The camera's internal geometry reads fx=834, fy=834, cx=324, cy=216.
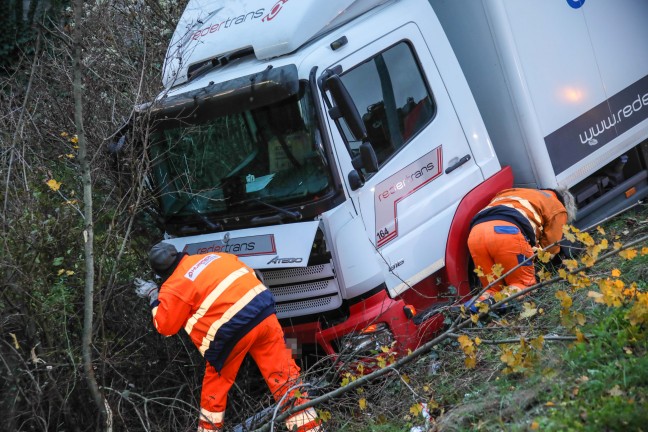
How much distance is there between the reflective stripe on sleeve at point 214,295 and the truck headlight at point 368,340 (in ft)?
2.45

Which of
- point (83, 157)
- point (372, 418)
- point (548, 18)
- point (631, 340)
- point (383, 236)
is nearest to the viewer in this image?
point (631, 340)

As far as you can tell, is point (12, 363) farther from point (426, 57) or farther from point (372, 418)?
point (426, 57)

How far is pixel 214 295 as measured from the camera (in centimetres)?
489

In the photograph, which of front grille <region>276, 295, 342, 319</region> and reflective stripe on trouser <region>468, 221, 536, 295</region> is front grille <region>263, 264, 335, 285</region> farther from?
reflective stripe on trouser <region>468, 221, 536, 295</region>

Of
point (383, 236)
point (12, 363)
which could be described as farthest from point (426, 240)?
point (12, 363)

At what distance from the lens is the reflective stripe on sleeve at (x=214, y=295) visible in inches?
192

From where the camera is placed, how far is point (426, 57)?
18.3 feet

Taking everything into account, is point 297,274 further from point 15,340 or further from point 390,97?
point 15,340

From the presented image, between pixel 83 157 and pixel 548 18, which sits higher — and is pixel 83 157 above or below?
above

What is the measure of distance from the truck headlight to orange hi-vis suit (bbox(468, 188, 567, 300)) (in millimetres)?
750

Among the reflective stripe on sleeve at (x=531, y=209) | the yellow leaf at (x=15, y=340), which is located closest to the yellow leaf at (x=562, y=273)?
the reflective stripe on sleeve at (x=531, y=209)

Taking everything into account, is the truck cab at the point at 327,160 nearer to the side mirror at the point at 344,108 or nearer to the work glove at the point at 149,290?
the side mirror at the point at 344,108

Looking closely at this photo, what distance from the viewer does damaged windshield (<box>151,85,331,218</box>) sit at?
4.98 m

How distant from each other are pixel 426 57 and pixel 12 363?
10.5ft
